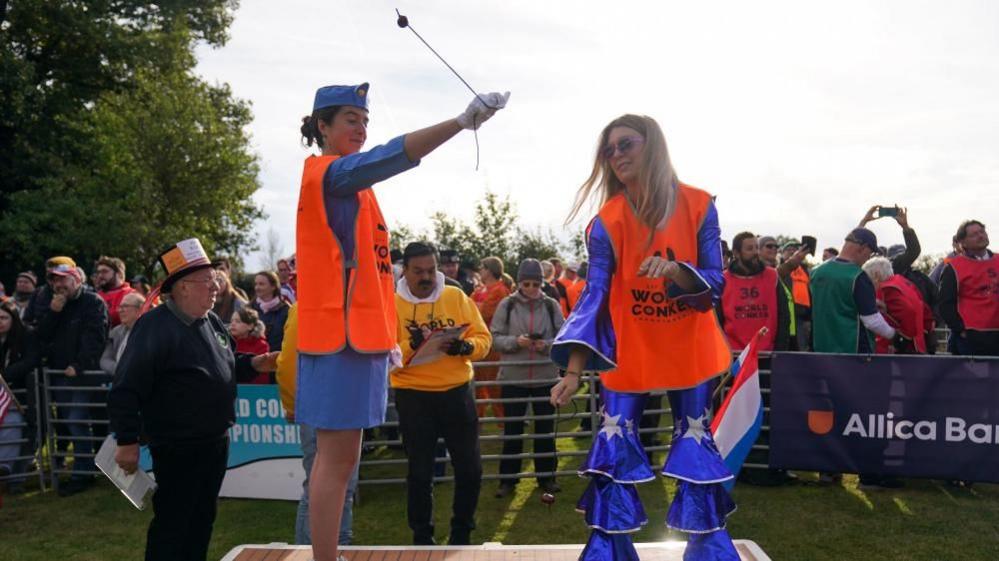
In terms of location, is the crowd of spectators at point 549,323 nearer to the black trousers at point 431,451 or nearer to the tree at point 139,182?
the black trousers at point 431,451

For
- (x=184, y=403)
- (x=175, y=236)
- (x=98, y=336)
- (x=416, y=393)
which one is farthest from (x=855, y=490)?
(x=175, y=236)

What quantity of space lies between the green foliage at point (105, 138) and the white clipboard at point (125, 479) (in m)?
23.8

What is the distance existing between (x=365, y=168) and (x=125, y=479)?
6.84ft

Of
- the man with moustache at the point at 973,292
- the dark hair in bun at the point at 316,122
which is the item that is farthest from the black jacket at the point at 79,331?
the man with moustache at the point at 973,292

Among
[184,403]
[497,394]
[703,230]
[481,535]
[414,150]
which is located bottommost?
[481,535]

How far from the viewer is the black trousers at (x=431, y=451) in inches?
228

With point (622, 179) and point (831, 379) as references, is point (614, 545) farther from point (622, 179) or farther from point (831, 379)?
point (831, 379)

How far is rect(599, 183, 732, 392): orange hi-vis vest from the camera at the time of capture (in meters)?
3.88

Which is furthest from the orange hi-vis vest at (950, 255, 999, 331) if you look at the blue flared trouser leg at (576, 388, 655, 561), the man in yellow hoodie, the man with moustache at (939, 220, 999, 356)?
the blue flared trouser leg at (576, 388, 655, 561)

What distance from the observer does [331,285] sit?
11.8 feet

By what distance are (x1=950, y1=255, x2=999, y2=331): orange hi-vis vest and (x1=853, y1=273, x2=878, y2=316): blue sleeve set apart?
139 cm

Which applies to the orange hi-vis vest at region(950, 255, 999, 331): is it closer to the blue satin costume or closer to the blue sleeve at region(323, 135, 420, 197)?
the blue satin costume

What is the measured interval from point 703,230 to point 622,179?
42 centimetres

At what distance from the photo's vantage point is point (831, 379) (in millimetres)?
7414
